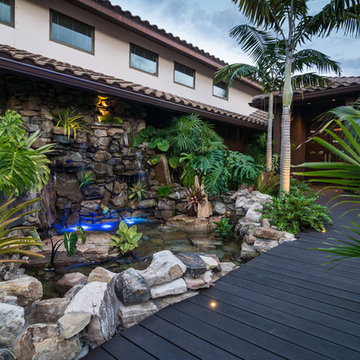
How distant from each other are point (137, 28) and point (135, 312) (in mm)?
7412

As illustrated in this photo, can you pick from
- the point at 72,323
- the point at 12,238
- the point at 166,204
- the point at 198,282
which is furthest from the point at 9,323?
the point at 166,204

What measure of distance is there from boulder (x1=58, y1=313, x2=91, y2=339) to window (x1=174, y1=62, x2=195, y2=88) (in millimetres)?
8666

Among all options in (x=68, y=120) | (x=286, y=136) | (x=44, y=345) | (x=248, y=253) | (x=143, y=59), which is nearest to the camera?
(x=44, y=345)

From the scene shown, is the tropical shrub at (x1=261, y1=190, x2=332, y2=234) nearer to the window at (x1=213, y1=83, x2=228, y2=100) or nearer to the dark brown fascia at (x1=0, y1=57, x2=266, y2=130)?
the dark brown fascia at (x1=0, y1=57, x2=266, y2=130)

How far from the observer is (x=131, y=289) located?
2.01m

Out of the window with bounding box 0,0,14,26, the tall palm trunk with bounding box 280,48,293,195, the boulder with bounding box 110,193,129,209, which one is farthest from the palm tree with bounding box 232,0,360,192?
the window with bounding box 0,0,14,26

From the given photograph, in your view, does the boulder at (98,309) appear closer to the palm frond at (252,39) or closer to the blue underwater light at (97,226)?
the blue underwater light at (97,226)

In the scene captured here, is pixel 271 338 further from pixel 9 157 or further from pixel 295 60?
pixel 295 60

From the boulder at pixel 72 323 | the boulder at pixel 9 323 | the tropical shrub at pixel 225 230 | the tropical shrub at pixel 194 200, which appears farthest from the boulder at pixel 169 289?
the tropical shrub at pixel 194 200

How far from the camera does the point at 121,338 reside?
1.74 meters

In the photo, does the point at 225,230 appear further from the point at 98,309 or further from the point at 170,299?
the point at 98,309

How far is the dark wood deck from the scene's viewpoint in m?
1.58

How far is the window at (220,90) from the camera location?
1076cm

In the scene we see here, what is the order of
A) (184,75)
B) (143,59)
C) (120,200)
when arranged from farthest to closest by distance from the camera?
1. (184,75)
2. (143,59)
3. (120,200)
